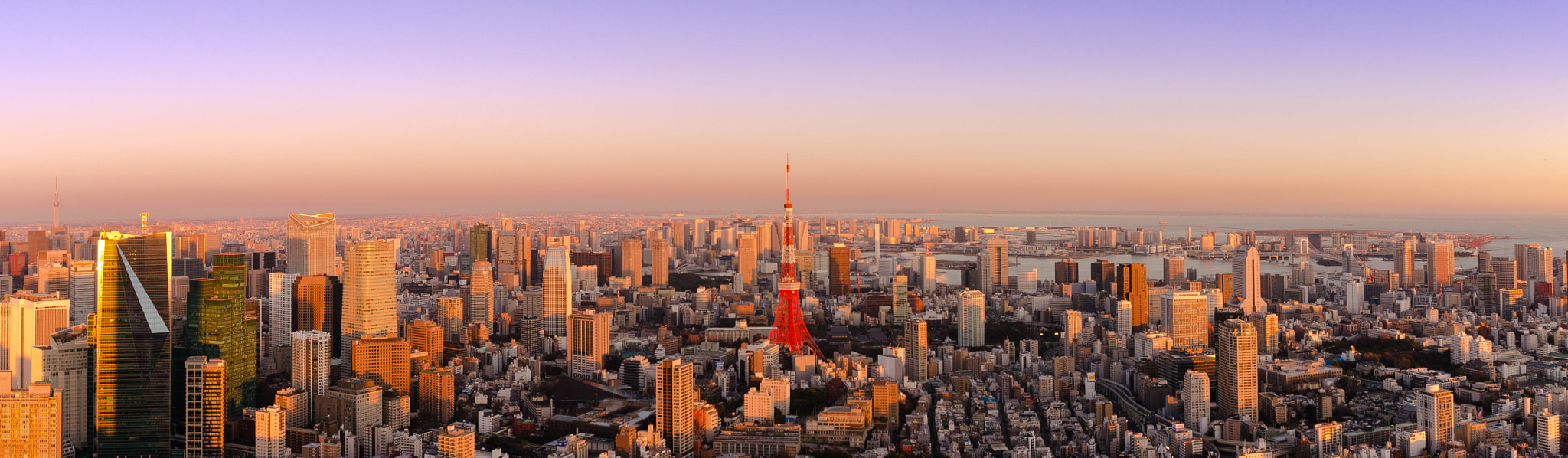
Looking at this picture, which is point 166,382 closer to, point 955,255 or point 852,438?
point 852,438

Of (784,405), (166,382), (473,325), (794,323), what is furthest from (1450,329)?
(166,382)

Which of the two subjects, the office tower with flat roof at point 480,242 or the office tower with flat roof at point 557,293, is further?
the office tower with flat roof at point 480,242

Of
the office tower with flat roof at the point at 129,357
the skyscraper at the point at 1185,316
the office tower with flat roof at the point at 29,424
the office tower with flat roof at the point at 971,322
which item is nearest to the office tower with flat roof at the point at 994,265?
the office tower with flat roof at the point at 971,322

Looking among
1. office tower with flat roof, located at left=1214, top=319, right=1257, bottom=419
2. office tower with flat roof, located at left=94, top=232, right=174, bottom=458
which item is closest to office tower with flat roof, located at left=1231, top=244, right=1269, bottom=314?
office tower with flat roof, located at left=1214, top=319, right=1257, bottom=419

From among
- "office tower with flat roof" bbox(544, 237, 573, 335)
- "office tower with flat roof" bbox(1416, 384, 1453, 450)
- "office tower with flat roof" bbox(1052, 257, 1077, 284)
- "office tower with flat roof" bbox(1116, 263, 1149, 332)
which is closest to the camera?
"office tower with flat roof" bbox(1416, 384, 1453, 450)

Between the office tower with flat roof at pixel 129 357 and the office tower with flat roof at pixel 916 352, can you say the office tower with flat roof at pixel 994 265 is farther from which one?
the office tower with flat roof at pixel 129 357

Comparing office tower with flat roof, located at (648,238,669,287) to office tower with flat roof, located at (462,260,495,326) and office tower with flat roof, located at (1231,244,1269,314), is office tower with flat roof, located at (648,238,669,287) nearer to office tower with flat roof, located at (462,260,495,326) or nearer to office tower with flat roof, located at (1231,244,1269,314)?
office tower with flat roof, located at (462,260,495,326)
